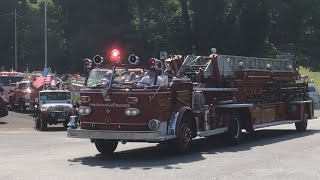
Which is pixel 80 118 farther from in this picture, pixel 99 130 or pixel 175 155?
pixel 175 155

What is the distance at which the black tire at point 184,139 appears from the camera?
538 inches

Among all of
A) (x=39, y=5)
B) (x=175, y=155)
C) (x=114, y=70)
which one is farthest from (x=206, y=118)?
(x=39, y=5)

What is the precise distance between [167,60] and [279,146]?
4028mm

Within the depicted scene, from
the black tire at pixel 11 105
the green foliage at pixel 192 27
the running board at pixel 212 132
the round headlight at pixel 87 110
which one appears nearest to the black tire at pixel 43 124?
the running board at pixel 212 132

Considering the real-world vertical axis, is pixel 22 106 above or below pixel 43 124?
above

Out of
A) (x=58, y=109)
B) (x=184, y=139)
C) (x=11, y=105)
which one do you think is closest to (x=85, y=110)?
(x=184, y=139)

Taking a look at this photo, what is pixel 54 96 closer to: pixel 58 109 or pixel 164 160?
pixel 58 109

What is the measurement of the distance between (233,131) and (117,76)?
4388mm

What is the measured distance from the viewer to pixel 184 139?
1381cm

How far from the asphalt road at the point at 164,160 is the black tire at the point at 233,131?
0.25 m

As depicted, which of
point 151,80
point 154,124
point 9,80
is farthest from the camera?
point 9,80

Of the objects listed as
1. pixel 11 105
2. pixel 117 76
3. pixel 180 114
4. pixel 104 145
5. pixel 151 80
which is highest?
pixel 117 76

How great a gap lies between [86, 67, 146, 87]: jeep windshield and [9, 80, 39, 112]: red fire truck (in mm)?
19150

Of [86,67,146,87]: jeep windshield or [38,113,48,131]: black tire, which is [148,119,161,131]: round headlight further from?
[38,113,48,131]: black tire
